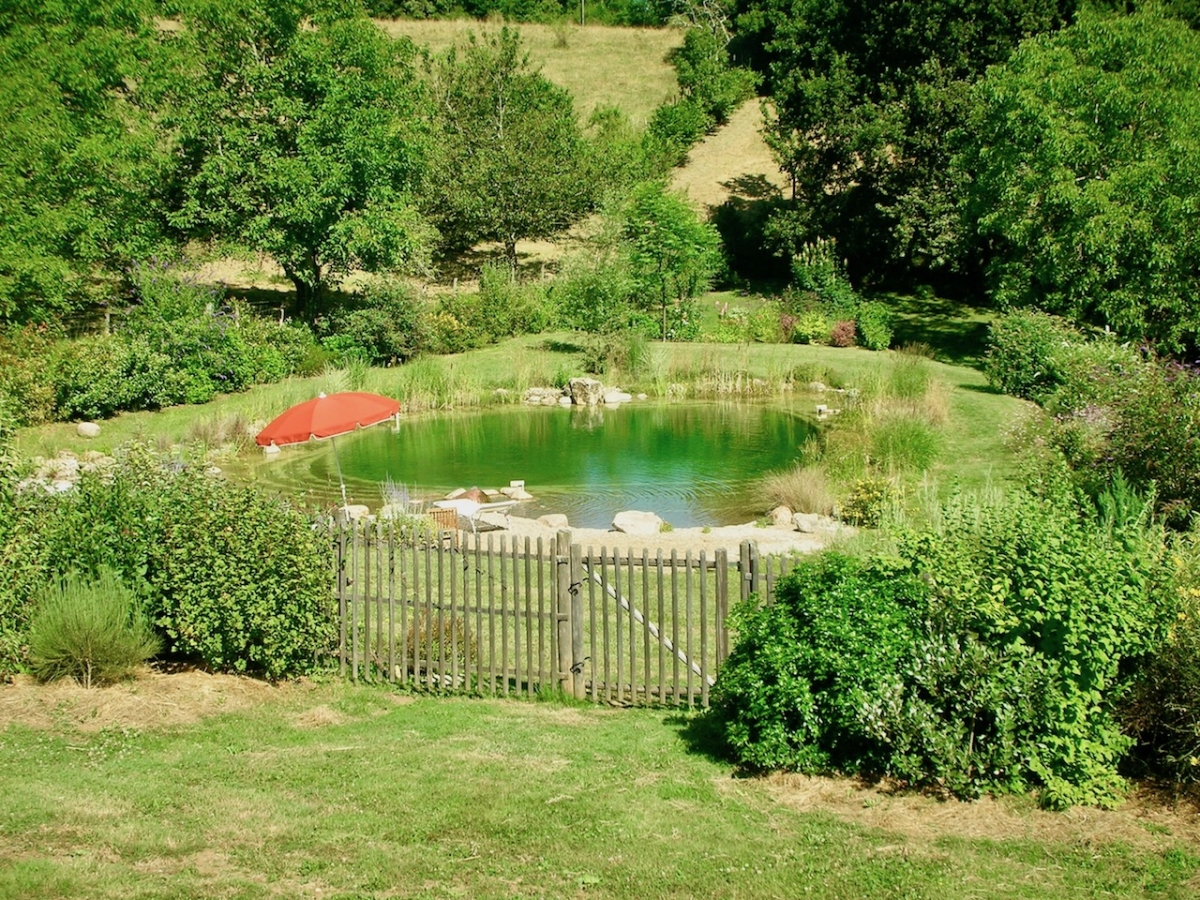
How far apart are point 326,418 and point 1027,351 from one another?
15.7 metres

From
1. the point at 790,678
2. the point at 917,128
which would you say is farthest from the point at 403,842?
the point at 917,128

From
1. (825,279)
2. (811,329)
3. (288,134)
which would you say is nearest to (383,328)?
(288,134)

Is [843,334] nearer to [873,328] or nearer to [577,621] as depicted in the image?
[873,328]

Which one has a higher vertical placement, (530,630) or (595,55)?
(595,55)

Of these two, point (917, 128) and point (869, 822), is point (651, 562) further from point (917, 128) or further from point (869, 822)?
point (917, 128)

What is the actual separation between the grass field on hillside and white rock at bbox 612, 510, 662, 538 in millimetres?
40908

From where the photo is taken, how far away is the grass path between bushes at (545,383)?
18859mm

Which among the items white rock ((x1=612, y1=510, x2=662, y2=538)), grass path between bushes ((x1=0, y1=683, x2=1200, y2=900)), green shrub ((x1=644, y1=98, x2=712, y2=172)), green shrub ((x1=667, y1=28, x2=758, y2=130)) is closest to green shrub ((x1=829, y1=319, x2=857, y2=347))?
white rock ((x1=612, y1=510, x2=662, y2=538))

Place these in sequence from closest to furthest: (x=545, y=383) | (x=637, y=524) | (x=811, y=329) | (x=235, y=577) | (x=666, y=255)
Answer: (x=235, y=577)
(x=637, y=524)
(x=545, y=383)
(x=811, y=329)
(x=666, y=255)

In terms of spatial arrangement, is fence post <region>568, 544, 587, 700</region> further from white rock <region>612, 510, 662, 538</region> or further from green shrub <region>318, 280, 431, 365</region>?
green shrub <region>318, 280, 431, 365</region>

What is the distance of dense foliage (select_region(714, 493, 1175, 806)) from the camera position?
6.34m

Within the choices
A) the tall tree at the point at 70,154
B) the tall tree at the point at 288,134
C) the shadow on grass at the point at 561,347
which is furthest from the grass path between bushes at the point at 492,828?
the shadow on grass at the point at 561,347

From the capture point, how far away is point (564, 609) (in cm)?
884

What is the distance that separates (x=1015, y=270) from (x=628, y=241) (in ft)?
35.6
